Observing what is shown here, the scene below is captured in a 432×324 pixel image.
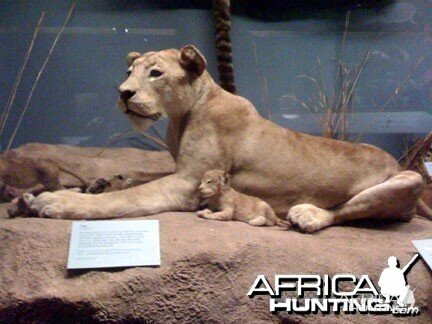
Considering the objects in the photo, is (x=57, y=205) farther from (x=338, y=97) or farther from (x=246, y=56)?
(x=338, y=97)

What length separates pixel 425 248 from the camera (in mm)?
2520

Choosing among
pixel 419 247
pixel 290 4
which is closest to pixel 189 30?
pixel 290 4

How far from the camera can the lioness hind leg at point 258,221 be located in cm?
265

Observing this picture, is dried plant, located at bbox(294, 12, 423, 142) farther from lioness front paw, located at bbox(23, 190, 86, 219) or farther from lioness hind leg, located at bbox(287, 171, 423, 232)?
lioness front paw, located at bbox(23, 190, 86, 219)

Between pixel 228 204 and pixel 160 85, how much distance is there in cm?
62

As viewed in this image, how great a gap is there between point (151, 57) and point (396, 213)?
1.39m

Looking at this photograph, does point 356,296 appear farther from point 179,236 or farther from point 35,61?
point 35,61

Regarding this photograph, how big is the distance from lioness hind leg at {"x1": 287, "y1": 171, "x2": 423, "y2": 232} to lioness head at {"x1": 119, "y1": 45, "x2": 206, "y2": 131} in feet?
2.42

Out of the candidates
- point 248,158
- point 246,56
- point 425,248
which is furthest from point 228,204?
point 246,56

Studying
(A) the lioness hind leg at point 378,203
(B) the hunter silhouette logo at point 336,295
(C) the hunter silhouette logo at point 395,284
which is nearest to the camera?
(B) the hunter silhouette logo at point 336,295

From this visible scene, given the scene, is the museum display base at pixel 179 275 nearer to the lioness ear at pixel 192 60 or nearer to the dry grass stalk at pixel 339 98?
the lioness ear at pixel 192 60

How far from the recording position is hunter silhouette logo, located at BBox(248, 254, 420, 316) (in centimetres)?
220

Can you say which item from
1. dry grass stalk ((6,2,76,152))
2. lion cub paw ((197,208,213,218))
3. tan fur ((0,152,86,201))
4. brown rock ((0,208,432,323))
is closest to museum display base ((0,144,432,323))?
brown rock ((0,208,432,323))

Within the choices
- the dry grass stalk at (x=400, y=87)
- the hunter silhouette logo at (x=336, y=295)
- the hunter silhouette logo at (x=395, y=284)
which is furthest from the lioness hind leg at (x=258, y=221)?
the dry grass stalk at (x=400, y=87)
